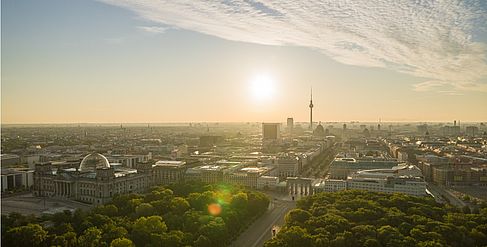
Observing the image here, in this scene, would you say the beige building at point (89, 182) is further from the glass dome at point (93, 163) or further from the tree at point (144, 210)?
the tree at point (144, 210)

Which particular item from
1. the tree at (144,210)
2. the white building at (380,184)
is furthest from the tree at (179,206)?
the white building at (380,184)

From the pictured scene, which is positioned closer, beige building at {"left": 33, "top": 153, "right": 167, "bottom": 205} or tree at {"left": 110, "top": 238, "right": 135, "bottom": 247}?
tree at {"left": 110, "top": 238, "right": 135, "bottom": 247}

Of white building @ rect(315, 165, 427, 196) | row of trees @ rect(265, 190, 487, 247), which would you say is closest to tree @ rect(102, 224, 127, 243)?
row of trees @ rect(265, 190, 487, 247)

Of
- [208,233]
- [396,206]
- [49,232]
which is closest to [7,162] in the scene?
[49,232]

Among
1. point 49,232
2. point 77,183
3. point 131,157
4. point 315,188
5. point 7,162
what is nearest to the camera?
point 49,232

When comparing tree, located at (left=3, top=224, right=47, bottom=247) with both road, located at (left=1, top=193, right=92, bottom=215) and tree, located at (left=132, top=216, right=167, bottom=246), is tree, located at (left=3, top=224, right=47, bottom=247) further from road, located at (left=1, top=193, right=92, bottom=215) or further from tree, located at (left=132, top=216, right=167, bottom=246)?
road, located at (left=1, top=193, right=92, bottom=215)

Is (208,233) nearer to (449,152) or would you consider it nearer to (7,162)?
(7,162)
